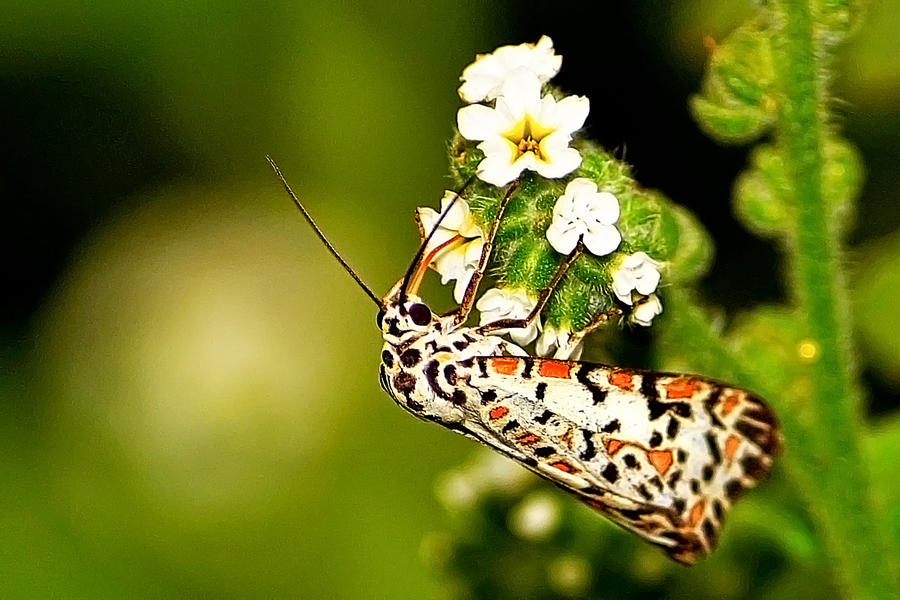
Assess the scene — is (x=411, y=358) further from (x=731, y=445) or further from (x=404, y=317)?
(x=731, y=445)

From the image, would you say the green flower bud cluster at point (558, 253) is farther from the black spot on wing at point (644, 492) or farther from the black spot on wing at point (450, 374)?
the black spot on wing at point (644, 492)

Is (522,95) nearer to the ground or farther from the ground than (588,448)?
farther from the ground

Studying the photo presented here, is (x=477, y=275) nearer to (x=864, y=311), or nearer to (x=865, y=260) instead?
(x=864, y=311)

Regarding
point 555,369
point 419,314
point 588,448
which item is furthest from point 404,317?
point 588,448

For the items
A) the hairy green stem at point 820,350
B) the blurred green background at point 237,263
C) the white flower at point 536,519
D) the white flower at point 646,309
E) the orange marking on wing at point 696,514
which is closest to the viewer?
the hairy green stem at point 820,350

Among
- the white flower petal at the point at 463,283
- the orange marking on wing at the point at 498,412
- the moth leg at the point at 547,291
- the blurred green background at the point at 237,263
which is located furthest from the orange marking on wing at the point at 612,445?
the blurred green background at the point at 237,263

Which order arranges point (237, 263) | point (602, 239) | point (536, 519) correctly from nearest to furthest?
A: point (602, 239) < point (536, 519) < point (237, 263)

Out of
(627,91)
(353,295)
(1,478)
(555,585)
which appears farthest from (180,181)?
(555,585)
